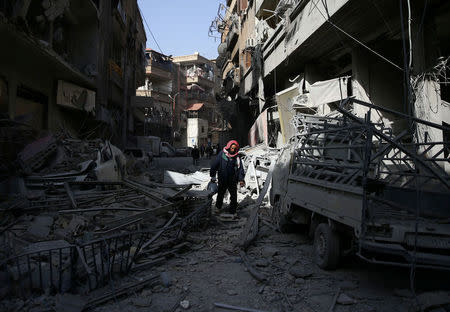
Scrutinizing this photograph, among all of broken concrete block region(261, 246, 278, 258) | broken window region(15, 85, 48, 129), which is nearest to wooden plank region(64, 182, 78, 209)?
broken concrete block region(261, 246, 278, 258)

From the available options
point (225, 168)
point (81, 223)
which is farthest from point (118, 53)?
point (81, 223)

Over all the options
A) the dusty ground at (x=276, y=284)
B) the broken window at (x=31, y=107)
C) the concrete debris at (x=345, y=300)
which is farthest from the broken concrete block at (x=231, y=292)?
the broken window at (x=31, y=107)

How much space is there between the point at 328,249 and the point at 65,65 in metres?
12.0

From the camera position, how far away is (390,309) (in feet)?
10.8

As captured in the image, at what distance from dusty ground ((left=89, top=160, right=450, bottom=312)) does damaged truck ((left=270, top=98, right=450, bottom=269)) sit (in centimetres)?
29

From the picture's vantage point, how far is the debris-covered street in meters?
3.47

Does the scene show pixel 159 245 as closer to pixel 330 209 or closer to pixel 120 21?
pixel 330 209

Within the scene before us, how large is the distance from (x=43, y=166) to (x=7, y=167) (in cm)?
111

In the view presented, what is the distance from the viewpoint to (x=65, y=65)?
12.3m

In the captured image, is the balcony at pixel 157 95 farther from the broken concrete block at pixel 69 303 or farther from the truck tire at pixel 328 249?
the broken concrete block at pixel 69 303

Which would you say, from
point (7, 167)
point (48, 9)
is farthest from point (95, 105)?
point (7, 167)

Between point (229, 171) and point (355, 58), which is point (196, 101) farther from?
point (229, 171)

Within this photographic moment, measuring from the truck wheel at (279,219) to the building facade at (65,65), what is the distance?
8.22m

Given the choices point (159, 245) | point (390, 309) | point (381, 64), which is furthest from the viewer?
point (381, 64)
